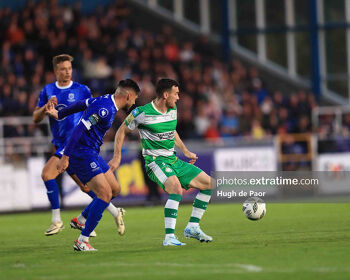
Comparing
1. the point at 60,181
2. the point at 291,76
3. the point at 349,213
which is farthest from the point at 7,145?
the point at 291,76

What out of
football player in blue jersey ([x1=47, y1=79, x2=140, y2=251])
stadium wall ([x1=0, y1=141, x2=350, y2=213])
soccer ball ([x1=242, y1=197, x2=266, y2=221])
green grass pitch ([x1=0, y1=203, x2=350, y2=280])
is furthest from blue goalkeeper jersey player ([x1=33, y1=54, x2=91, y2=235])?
stadium wall ([x1=0, y1=141, x2=350, y2=213])

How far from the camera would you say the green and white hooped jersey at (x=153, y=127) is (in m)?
11.4

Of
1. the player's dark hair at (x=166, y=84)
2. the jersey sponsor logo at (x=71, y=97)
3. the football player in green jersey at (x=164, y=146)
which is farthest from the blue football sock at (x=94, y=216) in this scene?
the jersey sponsor logo at (x=71, y=97)

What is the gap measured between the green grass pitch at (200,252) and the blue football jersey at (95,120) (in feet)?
4.44

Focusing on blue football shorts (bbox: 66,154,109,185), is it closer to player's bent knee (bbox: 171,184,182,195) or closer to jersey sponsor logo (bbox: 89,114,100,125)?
jersey sponsor logo (bbox: 89,114,100,125)

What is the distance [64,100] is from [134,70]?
13.8m

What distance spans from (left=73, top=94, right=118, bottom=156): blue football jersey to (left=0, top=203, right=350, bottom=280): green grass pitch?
4.44 ft

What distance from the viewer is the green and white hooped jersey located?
11.4 meters

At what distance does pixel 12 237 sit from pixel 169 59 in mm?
15471

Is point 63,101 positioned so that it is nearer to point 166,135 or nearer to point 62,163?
point 166,135

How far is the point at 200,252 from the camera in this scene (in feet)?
33.5

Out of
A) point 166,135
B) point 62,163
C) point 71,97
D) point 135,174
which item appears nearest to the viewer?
point 62,163

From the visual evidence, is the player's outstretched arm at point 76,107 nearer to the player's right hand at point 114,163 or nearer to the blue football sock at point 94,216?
the player's right hand at point 114,163

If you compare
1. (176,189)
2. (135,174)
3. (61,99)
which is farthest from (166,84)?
(135,174)
